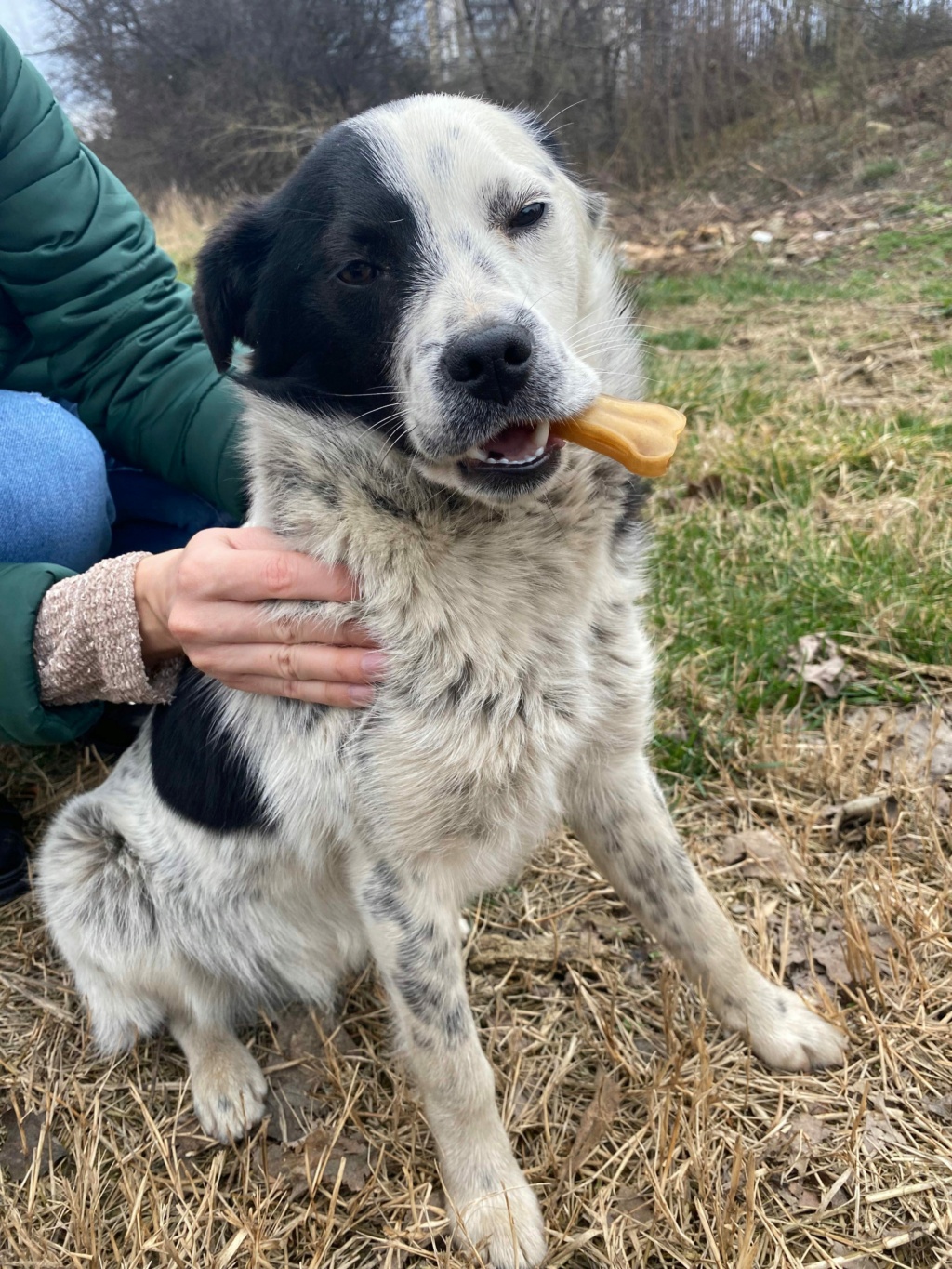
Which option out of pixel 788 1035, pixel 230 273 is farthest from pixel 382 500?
pixel 788 1035

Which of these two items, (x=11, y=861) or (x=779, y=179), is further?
(x=779, y=179)

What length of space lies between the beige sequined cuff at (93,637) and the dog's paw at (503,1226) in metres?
1.18

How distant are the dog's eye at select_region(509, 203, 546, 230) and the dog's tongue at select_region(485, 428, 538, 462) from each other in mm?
393

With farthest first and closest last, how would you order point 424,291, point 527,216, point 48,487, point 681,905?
point 48,487 < point 681,905 < point 527,216 < point 424,291

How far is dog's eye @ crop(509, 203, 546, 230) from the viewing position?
5.19 feet

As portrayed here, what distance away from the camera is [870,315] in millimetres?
5445

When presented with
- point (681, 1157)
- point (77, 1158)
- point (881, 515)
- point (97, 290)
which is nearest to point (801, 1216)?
point (681, 1157)

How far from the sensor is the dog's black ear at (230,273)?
1688mm

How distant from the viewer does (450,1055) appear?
154 centimetres

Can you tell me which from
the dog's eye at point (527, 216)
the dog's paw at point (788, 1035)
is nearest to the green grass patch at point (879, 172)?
the dog's eye at point (527, 216)

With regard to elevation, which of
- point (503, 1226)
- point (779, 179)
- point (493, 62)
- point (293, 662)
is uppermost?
point (293, 662)

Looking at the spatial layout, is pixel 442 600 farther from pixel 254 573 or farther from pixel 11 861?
pixel 11 861

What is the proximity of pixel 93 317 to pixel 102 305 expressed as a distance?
5 cm

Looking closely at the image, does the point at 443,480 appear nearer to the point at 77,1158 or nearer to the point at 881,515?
the point at 77,1158
